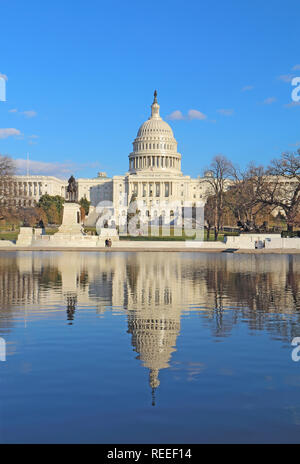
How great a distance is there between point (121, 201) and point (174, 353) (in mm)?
147913

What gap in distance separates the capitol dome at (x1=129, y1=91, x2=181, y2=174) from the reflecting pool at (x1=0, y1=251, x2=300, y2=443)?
137345mm

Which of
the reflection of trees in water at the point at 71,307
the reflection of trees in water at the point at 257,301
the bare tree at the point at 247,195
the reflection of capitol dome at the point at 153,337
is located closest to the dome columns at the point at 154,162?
the bare tree at the point at 247,195

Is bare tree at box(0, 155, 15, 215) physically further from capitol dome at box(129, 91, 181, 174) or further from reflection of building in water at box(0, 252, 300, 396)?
capitol dome at box(129, 91, 181, 174)

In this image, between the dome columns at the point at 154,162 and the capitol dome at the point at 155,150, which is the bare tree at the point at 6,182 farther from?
the dome columns at the point at 154,162

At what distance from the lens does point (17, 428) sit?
243 inches

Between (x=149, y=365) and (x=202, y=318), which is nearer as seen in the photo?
(x=149, y=365)

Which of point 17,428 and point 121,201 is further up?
point 121,201

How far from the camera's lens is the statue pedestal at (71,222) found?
55500 millimetres

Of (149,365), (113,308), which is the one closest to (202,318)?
(113,308)

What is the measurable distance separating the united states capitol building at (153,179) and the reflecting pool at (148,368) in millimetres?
123937

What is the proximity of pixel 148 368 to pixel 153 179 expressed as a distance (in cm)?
14124

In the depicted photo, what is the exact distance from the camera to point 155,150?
501ft

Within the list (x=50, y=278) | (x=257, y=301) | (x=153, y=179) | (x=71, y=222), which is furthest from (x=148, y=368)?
(x=153, y=179)
